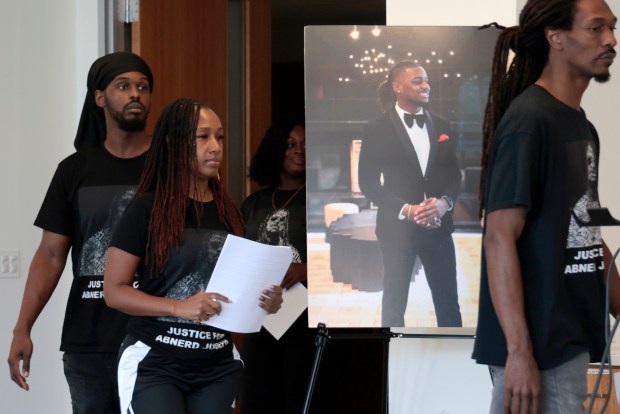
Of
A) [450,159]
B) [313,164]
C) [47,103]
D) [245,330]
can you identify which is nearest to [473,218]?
[450,159]

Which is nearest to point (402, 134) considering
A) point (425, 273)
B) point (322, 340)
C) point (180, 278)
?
point (425, 273)

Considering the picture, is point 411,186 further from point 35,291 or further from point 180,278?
point 35,291

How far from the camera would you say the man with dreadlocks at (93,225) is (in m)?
2.96

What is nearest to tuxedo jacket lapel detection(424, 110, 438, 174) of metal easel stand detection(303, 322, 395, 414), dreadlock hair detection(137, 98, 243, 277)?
metal easel stand detection(303, 322, 395, 414)

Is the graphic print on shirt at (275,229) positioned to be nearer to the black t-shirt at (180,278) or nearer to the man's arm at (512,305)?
the black t-shirt at (180,278)

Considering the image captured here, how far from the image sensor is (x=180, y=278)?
8.45 ft

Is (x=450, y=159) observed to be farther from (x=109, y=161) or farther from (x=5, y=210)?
(x=5, y=210)

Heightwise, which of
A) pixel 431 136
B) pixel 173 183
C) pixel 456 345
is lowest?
pixel 456 345

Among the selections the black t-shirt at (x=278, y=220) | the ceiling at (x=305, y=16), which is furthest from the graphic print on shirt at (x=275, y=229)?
the ceiling at (x=305, y=16)

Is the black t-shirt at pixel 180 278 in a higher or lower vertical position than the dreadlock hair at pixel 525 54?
lower

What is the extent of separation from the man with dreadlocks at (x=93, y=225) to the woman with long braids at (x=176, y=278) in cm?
36

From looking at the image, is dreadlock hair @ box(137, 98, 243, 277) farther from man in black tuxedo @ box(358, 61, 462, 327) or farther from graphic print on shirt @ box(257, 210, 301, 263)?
graphic print on shirt @ box(257, 210, 301, 263)

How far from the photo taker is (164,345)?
2.51 meters

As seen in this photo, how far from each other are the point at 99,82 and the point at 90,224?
475mm
